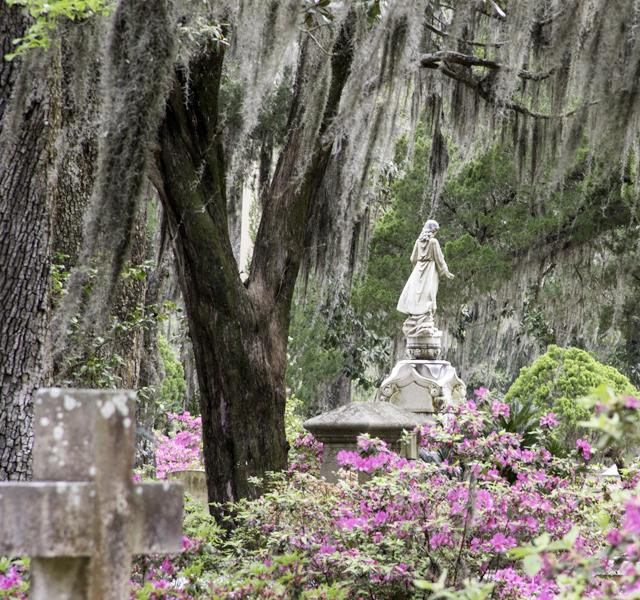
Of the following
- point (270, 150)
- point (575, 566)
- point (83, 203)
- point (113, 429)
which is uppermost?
point (270, 150)

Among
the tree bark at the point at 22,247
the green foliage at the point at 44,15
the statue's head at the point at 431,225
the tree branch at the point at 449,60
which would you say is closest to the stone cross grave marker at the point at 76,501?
the green foliage at the point at 44,15

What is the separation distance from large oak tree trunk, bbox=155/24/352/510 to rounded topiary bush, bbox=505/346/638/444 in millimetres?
6901

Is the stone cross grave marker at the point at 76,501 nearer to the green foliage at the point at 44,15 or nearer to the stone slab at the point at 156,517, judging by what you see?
the stone slab at the point at 156,517

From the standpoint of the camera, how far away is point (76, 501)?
259 centimetres

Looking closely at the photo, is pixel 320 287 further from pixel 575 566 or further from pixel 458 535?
pixel 575 566

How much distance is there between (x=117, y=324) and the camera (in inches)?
304

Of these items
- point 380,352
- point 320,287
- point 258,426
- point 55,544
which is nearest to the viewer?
point 55,544

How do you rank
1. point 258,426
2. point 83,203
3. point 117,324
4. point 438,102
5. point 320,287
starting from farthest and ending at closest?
point 320,287 → point 438,102 → point 83,203 → point 117,324 → point 258,426

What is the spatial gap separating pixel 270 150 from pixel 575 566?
9374 millimetres

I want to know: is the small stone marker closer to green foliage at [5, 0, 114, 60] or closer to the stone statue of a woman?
green foliage at [5, 0, 114, 60]

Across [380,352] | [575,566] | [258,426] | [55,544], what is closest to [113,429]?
[55,544]

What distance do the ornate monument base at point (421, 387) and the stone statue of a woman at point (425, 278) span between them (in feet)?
2.87

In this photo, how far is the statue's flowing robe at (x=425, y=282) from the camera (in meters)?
13.6

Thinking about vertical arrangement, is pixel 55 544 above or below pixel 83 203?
below
